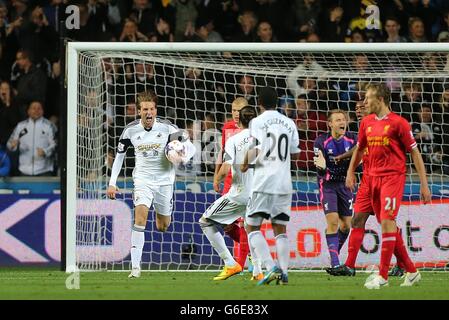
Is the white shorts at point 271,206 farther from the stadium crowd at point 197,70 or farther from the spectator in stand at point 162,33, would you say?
the spectator in stand at point 162,33

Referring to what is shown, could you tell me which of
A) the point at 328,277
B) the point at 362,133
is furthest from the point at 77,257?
the point at 362,133

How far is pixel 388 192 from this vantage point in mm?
11328

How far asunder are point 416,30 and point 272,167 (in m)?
6.98

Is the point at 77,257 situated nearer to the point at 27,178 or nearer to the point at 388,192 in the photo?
the point at 27,178

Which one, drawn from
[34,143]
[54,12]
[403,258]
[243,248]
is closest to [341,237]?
[243,248]

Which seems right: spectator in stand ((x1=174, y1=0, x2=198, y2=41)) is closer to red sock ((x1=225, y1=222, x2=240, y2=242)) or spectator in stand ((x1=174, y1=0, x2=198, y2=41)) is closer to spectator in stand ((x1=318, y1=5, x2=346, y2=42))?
spectator in stand ((x1=318, y1=5, x2=346, y2=42))

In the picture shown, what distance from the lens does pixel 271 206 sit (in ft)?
37.2

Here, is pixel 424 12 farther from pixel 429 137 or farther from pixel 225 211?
pixel 225 211

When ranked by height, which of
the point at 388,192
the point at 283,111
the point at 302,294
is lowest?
the point at 302,294

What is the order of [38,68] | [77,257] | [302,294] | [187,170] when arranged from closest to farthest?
[302,294]
[77,257]
[187,170]
[38,68]

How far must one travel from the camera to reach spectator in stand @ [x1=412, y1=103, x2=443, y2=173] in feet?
51.5

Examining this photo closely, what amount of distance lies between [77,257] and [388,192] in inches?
181

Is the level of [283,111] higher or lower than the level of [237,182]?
higher

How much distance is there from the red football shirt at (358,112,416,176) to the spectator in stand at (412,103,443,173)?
425cm
